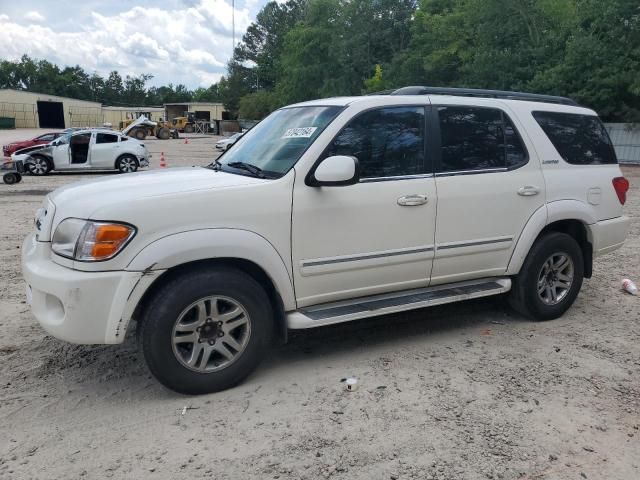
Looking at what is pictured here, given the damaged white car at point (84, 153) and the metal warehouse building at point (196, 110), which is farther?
the metal warehouse building at point (196, 110)

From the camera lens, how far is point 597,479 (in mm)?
2656

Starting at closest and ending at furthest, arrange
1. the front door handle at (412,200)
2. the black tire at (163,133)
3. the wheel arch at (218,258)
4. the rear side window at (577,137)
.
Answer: the wheel arch at (218,258) < the front door handle at (412,200) < the rear side window at (577,137) < the black tire at (163,133)

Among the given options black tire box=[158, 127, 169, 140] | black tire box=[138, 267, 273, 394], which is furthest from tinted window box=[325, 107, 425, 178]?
black tire box=[158, 127, 169, 140]

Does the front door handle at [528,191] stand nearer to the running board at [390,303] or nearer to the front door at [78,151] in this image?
the running board at [390,303]

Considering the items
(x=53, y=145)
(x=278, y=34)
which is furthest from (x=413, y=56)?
(x=278, y=34)

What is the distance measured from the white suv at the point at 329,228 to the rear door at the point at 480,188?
13mm

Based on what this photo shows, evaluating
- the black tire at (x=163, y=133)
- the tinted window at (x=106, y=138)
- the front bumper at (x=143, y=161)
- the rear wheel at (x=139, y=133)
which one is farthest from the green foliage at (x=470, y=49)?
the tinted window at (x=106, y=138)

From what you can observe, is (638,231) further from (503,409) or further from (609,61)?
(609,61)

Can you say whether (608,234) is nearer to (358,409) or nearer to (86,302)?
(358,409)

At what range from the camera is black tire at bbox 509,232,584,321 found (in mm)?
4633

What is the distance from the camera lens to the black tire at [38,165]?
17172mm

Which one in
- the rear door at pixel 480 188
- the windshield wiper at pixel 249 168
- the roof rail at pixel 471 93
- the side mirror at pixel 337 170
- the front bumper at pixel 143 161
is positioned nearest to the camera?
the side mirror at pixel 337 170

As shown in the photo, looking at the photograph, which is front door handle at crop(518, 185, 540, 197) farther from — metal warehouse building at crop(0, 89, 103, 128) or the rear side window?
metal warehouse building at crop(0, 89, 103, 128)

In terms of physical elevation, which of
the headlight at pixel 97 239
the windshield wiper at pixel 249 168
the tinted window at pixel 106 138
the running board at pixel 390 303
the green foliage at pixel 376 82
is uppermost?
the green foliage at pixel 376 82
